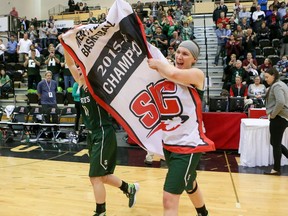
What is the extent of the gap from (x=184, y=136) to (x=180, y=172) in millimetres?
278

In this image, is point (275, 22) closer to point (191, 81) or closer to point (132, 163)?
point (132, 163)

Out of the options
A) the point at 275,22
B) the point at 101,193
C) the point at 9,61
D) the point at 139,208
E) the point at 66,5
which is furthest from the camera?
the point at 66,5

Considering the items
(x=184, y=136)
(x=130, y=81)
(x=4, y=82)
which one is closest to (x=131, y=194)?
(x=130, y=81)

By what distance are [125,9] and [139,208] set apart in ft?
7.74

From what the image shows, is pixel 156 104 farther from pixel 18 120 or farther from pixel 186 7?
pixel 186 7

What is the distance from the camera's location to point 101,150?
373cm

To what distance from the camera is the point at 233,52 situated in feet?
40.3

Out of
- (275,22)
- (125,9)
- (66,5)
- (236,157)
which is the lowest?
(236,157)

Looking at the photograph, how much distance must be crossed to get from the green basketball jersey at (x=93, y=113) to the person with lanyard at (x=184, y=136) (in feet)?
3.26

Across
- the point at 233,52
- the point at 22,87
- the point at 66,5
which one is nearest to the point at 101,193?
the point at 233,52

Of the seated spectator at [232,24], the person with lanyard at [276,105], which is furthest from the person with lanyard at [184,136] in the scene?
the seated spectator at [232,24]

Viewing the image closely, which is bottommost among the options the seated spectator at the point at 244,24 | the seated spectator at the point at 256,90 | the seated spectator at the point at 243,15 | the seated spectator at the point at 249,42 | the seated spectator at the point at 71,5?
the seated spectator at the point at 256,90

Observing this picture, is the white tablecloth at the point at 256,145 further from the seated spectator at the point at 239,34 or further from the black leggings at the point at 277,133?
the seated spectator at the point at 239,34

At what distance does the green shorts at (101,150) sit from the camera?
3709mm
